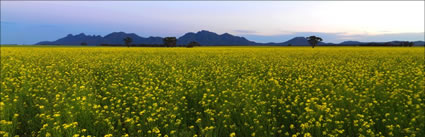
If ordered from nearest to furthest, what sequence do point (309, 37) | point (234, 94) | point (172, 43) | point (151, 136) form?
point (151, 136) < point (234, 94) < point (309, 37) < point (172, 43)

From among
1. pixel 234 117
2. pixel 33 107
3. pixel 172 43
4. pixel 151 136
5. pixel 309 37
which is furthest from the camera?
pixel 172 43

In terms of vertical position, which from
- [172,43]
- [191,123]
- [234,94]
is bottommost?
[191,123]

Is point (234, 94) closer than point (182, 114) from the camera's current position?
No

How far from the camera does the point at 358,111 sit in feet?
18.5

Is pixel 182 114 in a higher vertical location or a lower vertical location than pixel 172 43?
lower

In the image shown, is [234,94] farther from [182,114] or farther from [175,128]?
[175,128]

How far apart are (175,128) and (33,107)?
13.1 feet

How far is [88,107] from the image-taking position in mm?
5961

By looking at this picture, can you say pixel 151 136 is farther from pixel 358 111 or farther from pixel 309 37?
pixel 309 37

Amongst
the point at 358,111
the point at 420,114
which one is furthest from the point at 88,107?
the point at 420,114

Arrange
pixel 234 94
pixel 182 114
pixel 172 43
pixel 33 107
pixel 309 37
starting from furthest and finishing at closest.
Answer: pixel 172 43, pixel 309 37, pixel 234 94, pixel 33 107, pixel 182 114

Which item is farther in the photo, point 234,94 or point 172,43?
point 172,43

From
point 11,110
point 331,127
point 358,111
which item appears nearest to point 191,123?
point 331,127

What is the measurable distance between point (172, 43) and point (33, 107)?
349 feet
